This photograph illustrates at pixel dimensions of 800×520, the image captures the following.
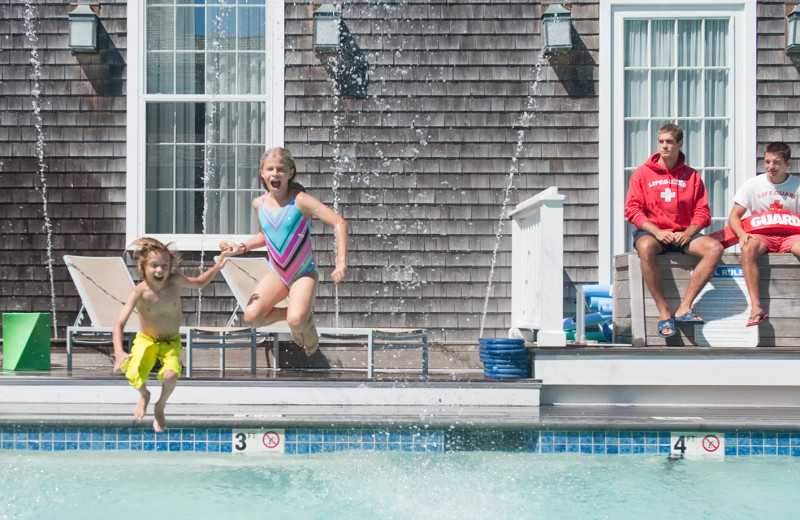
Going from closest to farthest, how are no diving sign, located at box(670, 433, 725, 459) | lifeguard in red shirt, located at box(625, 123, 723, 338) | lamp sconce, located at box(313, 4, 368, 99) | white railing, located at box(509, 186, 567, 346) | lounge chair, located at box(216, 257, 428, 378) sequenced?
no diving sign, located at box(670, 433, 725, 459) → lifeguard in red shirt, located at box(625, 123, 723, 338) → white railing, located at box(509, 186, 567, 346) → lounge chair, located at box(216, 257, 428, 378) → lamp sconce, located at box(313, 4, 368, 99)

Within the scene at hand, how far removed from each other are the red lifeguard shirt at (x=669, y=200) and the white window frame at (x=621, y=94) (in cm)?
152

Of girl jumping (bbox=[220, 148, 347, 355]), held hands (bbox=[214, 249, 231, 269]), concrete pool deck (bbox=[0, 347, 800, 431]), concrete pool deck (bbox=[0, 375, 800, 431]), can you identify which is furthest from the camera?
concrete pool deck (bbox=[0, 347, 800, 431])

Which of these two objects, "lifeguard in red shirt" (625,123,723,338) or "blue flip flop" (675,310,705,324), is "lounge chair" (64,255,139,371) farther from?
"blue flip flop" (675,310,705,324)

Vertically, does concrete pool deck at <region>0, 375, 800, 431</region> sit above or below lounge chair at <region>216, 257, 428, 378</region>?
below

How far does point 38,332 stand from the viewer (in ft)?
23.0

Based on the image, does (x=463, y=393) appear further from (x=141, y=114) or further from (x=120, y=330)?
(x=141, y=114)

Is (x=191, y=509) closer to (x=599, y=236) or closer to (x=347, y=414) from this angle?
(x=347, y=414)

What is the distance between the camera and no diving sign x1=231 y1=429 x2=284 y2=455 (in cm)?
532

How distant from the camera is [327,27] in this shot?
7.95 m

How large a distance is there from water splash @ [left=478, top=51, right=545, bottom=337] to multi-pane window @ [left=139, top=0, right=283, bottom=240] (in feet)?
7.20

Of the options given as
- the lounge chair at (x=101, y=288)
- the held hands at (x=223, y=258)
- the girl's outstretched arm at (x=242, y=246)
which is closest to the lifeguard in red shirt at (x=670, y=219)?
the girl's outstretched arm at (x=242, y=246)

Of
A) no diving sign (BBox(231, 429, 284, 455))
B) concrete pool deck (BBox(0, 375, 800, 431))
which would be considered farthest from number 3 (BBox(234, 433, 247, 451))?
concrete pool deck (BBox(0, 375, 800, 431))

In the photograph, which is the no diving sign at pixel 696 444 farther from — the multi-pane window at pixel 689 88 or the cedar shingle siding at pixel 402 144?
the multi-pane window at pixel 689 88

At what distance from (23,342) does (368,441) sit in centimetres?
316
